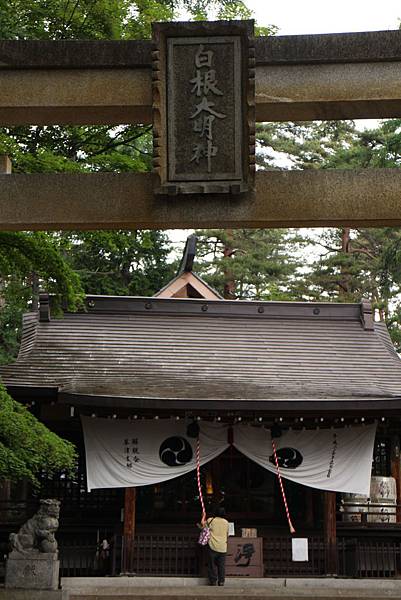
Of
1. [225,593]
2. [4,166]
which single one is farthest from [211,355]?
[4,166]

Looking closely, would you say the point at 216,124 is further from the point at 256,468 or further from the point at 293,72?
the point at 256,468

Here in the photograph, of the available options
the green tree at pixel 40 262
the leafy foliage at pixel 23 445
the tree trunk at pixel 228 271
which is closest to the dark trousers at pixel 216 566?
the leafy foliage at pixel 23 445

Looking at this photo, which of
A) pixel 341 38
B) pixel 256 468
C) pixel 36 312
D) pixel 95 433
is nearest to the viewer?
pixel 341 38

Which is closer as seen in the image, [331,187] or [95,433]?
[331,187]

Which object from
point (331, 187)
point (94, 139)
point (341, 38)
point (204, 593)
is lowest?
point (204, 593)

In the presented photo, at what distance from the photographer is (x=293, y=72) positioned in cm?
736

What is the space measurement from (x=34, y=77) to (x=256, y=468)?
12.5m

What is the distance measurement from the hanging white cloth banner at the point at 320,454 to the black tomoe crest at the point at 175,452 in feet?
2.94

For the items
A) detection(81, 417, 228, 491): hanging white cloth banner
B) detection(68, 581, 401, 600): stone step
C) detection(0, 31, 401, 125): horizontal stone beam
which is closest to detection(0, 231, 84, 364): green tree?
detection(0, 31, 401, 125): horizontal stone beam

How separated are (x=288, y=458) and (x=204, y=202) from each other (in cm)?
1129

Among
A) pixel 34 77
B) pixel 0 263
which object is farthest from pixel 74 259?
pixel 34 77

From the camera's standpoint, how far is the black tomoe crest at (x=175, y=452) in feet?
57.5

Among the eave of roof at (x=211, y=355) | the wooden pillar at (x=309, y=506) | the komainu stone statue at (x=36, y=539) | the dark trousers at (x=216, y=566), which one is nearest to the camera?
the komainu stone statue at (x=36, y=539)

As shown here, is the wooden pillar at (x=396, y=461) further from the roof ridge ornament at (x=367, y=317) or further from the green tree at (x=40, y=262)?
the green tree at (x=40, y=262)
